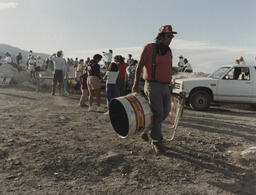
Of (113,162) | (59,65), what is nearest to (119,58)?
(59,65)

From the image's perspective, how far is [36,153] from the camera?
11.9 ft

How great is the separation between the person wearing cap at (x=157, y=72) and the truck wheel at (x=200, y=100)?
5.19 metres

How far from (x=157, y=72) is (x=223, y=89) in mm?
5916

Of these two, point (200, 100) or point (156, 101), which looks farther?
point (200, 100)

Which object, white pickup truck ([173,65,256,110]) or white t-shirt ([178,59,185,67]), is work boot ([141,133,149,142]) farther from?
white t-shirt ([178,59,185,67])

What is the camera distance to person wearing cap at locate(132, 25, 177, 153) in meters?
3.72

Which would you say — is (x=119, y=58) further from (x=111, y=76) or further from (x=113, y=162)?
(x=113, y=162)

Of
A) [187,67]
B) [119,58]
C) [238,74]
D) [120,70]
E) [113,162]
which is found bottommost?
[113,162]

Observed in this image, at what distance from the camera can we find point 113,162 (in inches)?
135

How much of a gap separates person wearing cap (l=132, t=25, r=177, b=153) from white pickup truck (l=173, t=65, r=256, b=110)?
203 inches

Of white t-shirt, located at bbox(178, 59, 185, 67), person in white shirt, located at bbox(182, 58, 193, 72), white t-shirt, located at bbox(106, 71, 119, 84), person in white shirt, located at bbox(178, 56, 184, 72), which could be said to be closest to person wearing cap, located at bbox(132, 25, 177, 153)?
white t-shirt, located at bbox(106, 71, 119, 84)

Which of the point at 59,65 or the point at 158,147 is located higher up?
the point at 59,65

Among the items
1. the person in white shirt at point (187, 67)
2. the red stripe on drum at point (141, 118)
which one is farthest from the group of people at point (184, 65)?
the red stripe on drum at point (141, 118)

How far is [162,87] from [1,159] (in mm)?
2656
